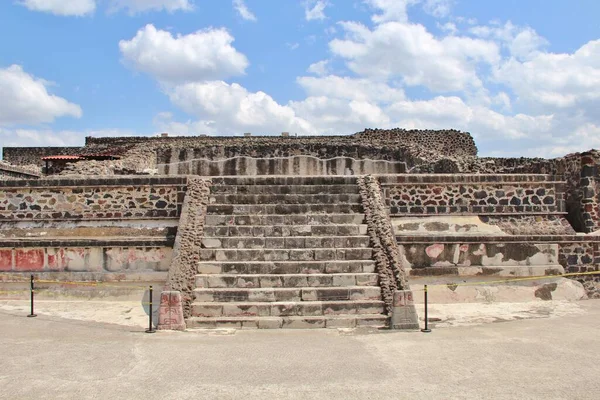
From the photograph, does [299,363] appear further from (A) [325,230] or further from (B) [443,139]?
(B) [443,139]

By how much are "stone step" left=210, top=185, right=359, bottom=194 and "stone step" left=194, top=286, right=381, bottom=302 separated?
2789 mm

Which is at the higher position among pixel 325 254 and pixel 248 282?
pixel 325 254

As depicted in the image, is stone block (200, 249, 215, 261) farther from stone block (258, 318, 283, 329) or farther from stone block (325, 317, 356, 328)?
stone block (325, 317, 356, 328)

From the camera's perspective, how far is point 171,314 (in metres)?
7.80

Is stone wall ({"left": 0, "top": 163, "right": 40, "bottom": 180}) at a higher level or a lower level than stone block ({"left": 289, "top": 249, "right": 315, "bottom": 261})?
higher

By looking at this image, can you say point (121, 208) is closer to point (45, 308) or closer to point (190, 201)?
point (190, 201)

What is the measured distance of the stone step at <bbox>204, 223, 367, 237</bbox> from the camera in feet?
31.5

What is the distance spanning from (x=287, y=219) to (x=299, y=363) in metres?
4.30

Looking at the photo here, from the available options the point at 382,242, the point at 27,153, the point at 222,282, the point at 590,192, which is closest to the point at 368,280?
the point at 382,242

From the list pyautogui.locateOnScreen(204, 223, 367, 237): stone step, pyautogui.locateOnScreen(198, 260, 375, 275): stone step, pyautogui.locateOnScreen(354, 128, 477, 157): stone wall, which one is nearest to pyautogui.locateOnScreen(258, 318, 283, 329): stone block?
pyautogui.locateOnScreen(198, 260, 375, 275): stone step

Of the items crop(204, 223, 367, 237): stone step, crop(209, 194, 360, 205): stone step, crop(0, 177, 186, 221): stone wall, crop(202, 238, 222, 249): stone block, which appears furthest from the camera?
crop(0, 177, 186, 221): stone wall

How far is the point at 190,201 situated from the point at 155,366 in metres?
4.79

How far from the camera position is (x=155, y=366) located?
5.80 meters

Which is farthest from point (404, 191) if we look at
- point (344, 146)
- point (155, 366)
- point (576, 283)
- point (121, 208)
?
point (344, 146)
